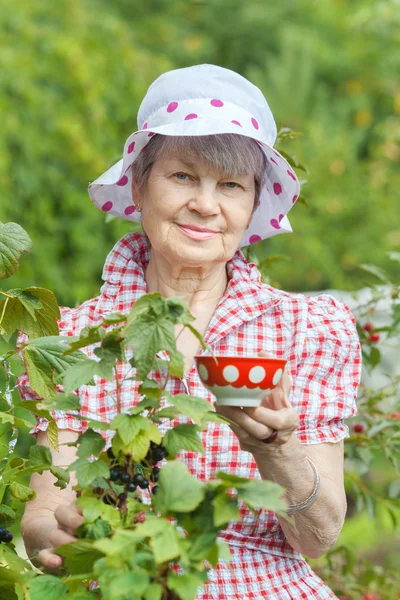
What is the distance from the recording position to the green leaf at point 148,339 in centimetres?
138

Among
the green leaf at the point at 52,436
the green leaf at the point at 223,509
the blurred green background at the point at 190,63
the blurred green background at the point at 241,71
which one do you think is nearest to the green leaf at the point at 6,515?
the green leaf at the point at 52,436

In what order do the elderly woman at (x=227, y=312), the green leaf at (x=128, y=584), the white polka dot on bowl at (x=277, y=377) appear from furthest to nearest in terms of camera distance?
the elderly woman at (x=227, y=312) → the white polka dot on bowl at (x=277, y=377) → the green leaf at (x=128, y=584)

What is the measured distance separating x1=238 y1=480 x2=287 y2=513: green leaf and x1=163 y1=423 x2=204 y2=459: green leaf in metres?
0.17

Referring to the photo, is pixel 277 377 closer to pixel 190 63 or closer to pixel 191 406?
pixel 191 406

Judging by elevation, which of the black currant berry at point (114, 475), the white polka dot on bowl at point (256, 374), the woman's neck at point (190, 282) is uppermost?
the woman's neck at point (190, 282)

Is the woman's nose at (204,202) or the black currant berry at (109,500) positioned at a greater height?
the woman's nose at (204,202)

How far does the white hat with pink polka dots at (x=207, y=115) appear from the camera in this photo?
6.97 ft

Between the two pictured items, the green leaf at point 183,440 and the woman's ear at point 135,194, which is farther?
the woman's ear at point 135,194

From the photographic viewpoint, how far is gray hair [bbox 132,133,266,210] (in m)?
2.11

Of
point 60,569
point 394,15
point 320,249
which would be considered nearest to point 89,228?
point 320,249

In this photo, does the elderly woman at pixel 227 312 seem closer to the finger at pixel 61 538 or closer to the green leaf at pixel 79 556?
the finger at pixel 61 538

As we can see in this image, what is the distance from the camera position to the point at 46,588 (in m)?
1.37

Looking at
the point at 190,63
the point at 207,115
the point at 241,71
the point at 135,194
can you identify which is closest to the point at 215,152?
the point at 207,115

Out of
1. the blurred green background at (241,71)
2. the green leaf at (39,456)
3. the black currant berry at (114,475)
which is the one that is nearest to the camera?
the black currant berry at (114,475)
